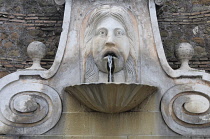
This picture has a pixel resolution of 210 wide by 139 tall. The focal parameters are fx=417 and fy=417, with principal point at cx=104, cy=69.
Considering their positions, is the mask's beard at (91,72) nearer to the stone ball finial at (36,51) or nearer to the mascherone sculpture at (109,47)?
the mascherone sculpture at (109,47)

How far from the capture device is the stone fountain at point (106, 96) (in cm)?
465

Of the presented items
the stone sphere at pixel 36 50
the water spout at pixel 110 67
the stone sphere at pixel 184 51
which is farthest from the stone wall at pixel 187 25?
the stone sphere at pixel 36 50

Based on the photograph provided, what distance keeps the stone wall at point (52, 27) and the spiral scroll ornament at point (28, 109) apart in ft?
4.98

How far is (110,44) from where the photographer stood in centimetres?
473

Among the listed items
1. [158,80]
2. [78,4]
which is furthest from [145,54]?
[78,4]

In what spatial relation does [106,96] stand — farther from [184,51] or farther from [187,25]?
[187,25]

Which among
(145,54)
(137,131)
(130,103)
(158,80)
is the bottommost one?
(137,131)

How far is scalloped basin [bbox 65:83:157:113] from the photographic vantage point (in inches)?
171

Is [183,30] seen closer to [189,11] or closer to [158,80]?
[189,11]

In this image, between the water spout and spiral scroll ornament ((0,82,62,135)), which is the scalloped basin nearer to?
spiral scroll ornament ((0,82,62,135))

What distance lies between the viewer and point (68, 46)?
4984mm

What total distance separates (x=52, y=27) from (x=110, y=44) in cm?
212

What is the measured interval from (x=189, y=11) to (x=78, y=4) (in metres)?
2.39

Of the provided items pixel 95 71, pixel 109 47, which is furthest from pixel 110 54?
pixel 95 71
